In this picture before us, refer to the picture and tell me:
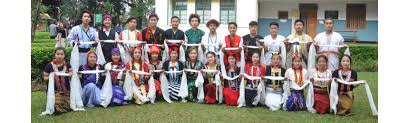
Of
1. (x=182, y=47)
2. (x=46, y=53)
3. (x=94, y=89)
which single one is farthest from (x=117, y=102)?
(x=46, y=53)

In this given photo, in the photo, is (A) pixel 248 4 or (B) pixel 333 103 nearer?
(B) pixel 333 103

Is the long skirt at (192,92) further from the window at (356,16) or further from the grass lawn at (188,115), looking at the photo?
the window at (356,16)

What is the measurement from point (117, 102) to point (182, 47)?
60.9 inches

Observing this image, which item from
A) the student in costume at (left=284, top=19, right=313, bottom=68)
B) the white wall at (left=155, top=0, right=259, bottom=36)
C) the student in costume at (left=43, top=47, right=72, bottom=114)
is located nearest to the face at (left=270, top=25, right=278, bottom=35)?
the student in costume at (left=284, top=19, right=313, bottom=68)

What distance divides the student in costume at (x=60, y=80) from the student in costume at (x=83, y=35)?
2.17 ft

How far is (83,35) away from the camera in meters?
7.04

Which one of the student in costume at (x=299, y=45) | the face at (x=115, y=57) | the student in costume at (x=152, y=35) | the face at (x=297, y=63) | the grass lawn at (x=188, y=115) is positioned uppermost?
the student in costume at (x=152, y=35)

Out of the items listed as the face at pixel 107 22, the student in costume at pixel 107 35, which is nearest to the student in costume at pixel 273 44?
the student in costume at pixel 107 35

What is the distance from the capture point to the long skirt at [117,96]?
6.85 metres

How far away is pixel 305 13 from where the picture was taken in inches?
912

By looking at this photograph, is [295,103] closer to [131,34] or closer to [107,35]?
[131,34]

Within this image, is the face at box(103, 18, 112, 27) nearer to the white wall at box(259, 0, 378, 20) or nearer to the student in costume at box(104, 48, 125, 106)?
the student in costume at box(104, 48, 125, 106)

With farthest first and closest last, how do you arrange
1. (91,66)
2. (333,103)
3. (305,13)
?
1. (305,13)
2. (91,66)
3. (333,103)

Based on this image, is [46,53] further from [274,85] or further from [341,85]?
[341,85]
